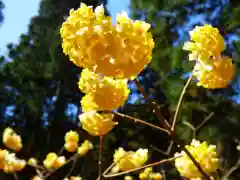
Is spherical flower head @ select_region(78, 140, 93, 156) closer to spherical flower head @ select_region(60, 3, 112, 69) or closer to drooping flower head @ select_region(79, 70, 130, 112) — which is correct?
drooping flower head @ select_region(79, 70, 130, 112)

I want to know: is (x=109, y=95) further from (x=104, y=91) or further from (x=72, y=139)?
(x=72, y=139)

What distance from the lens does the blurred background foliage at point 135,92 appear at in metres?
4.55

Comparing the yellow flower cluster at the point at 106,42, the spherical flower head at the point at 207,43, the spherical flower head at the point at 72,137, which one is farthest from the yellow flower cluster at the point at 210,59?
the spherical flower head at the point at 72,137

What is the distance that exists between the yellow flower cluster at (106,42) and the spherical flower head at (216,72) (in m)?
0.19

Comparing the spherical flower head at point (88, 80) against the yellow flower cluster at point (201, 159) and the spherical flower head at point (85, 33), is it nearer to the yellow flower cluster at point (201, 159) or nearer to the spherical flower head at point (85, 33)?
the spherical flower head at point (85, 33)

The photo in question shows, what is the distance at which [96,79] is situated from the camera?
33.5 inches

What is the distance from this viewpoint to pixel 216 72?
82 cm

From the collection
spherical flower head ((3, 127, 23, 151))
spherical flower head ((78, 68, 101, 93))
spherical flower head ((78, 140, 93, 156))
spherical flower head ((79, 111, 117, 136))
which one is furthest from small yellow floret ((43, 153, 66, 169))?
spherical flower head ((78, 68, 101, 93))

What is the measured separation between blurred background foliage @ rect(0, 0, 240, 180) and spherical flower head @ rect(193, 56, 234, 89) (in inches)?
54.7

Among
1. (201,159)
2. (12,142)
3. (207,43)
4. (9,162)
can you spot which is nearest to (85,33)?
(207,43)

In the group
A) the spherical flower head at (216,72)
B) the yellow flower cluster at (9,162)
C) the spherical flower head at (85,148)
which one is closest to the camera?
the spherical flower head at (216,72)

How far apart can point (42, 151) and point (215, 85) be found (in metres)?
8.89

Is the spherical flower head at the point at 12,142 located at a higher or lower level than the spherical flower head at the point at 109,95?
higher

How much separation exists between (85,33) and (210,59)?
33 cm
